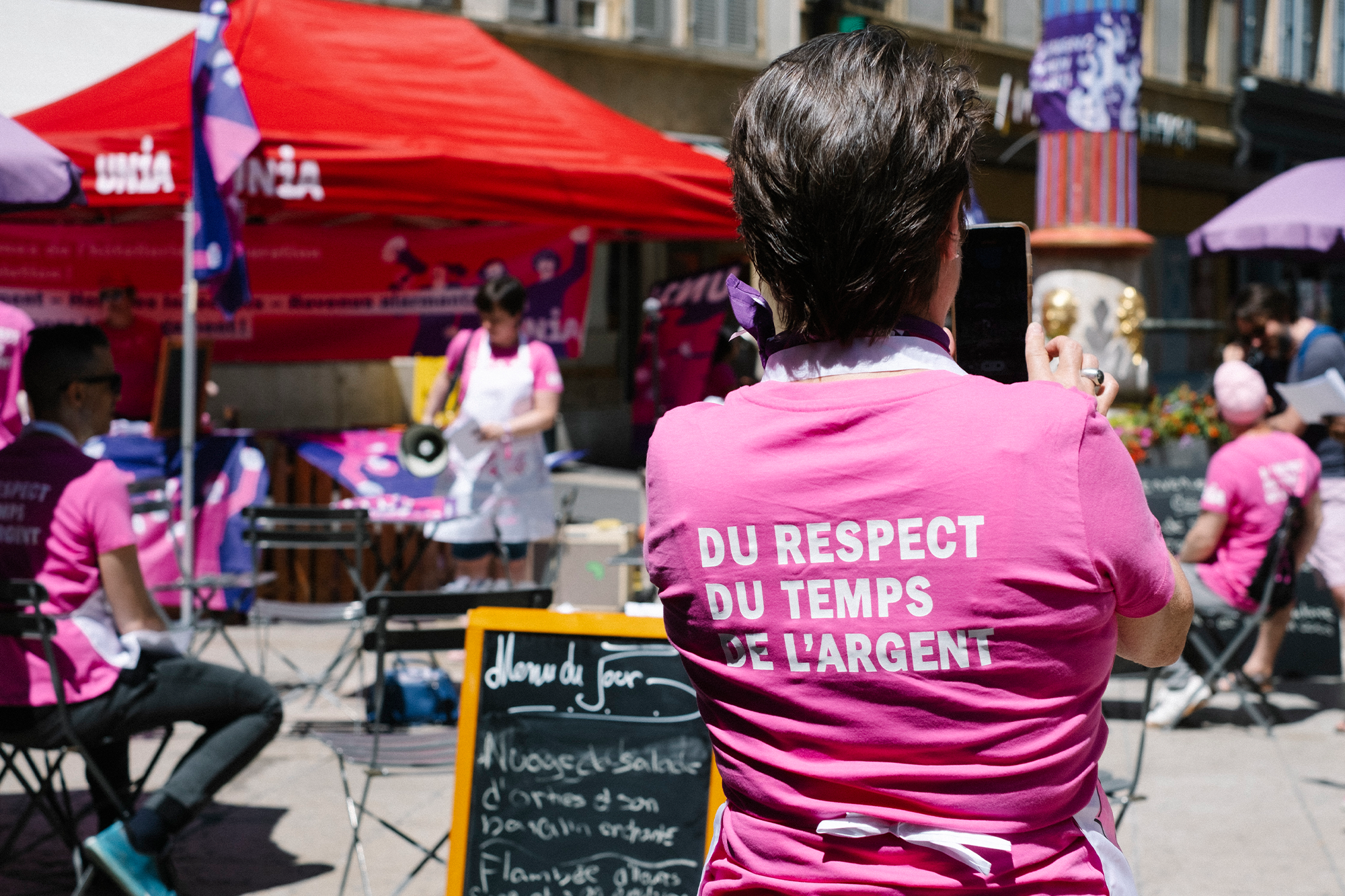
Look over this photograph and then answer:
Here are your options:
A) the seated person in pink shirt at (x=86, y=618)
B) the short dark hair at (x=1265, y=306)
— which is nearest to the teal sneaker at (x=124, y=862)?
the seated person in pink shirt at (x=86, y=618)

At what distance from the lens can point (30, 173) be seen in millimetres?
4465

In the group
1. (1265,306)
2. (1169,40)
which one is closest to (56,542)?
(1265,306)

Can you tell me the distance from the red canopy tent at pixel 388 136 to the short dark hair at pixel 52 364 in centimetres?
240

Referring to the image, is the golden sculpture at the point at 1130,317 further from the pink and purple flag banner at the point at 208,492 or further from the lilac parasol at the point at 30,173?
the lilac parasol at the point at 30,173

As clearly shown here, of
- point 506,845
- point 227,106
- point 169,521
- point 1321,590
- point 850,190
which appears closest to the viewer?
point 850,190

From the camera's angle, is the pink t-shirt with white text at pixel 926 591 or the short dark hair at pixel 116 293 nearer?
the pink t-shirt with white text at pixel 926 591

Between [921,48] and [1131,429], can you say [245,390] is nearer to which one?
[1131,429]

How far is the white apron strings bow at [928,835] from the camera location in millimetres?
1256

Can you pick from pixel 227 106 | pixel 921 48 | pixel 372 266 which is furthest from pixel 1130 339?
pixel 921 48

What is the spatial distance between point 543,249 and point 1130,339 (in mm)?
3948

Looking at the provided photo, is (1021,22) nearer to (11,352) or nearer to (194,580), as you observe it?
(194,580)

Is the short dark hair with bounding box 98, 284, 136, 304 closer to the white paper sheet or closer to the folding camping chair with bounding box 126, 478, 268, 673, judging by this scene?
the folding camping chair with bounding box 126, 478, 268, 673

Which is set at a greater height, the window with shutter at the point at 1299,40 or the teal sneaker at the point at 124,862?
the window with shutter at the point at 1299,40

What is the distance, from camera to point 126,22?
9.40 m
